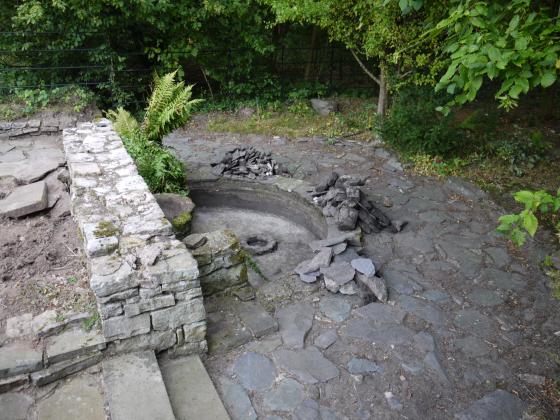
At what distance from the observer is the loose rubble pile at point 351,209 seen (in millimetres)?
5270

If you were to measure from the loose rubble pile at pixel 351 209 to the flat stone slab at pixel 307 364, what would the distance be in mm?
2008

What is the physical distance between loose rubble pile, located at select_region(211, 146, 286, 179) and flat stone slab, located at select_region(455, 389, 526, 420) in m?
4.36

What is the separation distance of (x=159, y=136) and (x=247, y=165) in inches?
54.0

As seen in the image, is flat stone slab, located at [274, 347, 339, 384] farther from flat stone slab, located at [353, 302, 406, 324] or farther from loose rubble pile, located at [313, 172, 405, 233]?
loose rubble pile, located at [313, 172, 405, 233]

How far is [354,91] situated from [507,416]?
9.04 metres

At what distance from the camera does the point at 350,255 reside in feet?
15.3

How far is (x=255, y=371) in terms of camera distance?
11.0 feet

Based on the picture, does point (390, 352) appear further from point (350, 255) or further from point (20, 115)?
point (20, 115)

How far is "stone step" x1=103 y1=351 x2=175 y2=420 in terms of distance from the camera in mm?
2768

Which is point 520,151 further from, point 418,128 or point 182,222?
point 182,222

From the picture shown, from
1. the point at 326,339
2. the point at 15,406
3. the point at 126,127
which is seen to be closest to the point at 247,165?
the point at 126,127

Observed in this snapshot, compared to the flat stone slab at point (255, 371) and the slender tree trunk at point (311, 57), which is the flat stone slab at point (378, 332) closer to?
the flat stone slab at point (255, 371)

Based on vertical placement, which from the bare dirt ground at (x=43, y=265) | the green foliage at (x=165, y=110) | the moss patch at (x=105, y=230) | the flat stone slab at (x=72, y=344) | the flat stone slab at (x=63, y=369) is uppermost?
the green foliage at (x=165, y=110)

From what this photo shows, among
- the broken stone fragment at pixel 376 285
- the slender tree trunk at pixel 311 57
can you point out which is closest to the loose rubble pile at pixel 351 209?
the broken stone fragment at pixel 376 285
